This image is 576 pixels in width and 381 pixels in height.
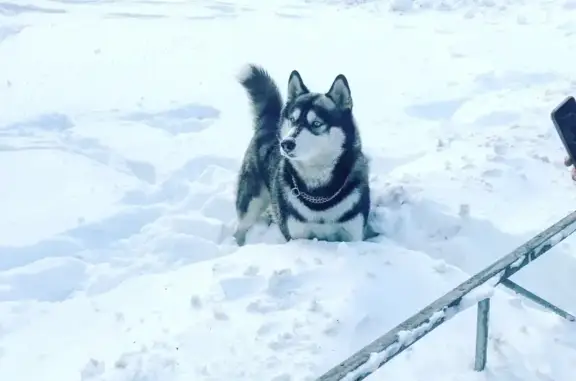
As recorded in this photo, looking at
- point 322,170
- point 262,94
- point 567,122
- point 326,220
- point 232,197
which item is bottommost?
point 232,197

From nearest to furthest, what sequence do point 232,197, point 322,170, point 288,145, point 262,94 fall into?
point 288,145 → point 322,170 → point 262,94 → point 232,197

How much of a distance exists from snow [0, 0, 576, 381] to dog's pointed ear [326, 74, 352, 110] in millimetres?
910

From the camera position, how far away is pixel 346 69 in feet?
29.8

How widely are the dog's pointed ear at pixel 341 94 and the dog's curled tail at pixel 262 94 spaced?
0.93m

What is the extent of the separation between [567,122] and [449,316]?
0.96m

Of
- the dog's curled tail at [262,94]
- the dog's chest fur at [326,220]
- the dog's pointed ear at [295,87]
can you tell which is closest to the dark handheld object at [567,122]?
the dog's chest fur at [326,220]

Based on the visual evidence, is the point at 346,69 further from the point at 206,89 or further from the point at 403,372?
the point at 403,372

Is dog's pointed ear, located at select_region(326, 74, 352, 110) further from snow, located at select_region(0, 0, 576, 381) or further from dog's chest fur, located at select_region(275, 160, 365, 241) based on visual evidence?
snow, located at select_region(0, 0, 576, 381)

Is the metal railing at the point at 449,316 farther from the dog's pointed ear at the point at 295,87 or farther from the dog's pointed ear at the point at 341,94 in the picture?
the dog's pointed ear at the point at 295,87

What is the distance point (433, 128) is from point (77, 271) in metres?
3.84

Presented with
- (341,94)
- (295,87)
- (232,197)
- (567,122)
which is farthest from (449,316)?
(232,197)

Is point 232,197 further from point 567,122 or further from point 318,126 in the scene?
point 567,122

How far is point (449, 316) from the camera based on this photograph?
2.47m

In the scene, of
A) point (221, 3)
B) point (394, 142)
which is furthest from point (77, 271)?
point (221, 3)
